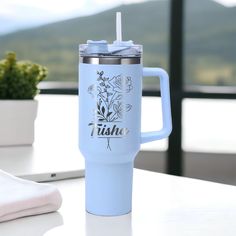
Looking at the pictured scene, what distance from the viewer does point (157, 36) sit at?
3084mm

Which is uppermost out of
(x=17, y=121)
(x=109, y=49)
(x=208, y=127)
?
(x=109, y=49)

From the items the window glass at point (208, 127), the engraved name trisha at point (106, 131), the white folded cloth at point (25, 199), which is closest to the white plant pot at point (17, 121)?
the white folded cloth at point (25, 199)

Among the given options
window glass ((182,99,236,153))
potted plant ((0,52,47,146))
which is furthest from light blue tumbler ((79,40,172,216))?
window glass ((182,99,236,153))

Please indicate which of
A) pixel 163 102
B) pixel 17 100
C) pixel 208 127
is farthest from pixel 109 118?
pixel 208 127

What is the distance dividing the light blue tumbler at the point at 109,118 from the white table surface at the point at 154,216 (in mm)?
39

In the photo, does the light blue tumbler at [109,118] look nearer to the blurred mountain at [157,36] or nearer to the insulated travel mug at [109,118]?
the insulated travel mug at [109,118]

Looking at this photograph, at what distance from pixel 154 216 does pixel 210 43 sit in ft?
7.72

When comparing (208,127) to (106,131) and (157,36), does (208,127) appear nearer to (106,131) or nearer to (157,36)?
(157,36)

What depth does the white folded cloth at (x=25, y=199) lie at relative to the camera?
0.79m

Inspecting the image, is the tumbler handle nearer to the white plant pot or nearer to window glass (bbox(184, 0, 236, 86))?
the white plant pot

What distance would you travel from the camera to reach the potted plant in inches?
54.7

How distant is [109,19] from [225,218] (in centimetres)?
239

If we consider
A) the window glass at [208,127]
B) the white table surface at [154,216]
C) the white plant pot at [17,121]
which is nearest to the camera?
the white table surface at [154,216]

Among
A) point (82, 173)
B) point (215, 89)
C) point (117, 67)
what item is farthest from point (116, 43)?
point (215, 89)
